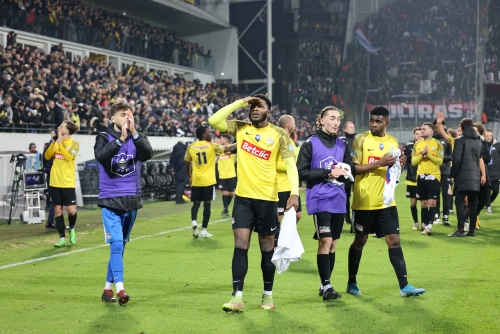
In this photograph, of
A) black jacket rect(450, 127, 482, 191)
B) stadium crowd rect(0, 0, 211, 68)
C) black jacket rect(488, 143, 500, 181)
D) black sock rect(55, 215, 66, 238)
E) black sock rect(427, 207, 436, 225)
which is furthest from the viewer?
stadium crowd rect(0, 0, 211, 68)

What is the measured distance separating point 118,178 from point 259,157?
1.63 metres

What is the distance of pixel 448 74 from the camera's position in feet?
182

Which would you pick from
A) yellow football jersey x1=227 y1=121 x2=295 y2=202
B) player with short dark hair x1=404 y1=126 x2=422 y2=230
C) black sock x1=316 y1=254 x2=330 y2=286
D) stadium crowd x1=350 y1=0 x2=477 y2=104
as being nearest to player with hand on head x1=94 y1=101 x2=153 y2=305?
yellow football jersey x1=227 y1=121 x2=295 y2=202

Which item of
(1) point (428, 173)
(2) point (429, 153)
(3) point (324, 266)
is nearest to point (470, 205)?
(1) point (428, 173)

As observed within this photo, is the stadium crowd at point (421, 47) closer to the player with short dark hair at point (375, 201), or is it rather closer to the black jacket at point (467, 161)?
the black jacket at point (467, 161)

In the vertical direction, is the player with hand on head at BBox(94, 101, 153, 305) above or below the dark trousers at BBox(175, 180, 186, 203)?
above

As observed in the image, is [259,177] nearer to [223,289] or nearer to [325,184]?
[325,184]

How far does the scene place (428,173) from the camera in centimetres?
1478

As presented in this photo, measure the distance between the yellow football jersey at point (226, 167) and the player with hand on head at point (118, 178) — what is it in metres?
11.4

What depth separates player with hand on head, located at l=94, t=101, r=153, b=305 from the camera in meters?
7.85

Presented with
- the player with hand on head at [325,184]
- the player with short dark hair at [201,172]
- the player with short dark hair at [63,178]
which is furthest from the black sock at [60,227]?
the player with hand on head at [325,184]

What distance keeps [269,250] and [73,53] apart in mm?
30185

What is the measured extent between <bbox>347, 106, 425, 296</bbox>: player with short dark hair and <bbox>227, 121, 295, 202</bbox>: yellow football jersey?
1.10 meters

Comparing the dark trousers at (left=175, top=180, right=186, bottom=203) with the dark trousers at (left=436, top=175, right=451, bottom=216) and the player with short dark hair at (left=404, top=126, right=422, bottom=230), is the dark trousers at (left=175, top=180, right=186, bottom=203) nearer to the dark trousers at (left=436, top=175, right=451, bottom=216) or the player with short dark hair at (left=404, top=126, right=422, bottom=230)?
the dark trousers at (left=436, top=175, right=451, bottom=216)
